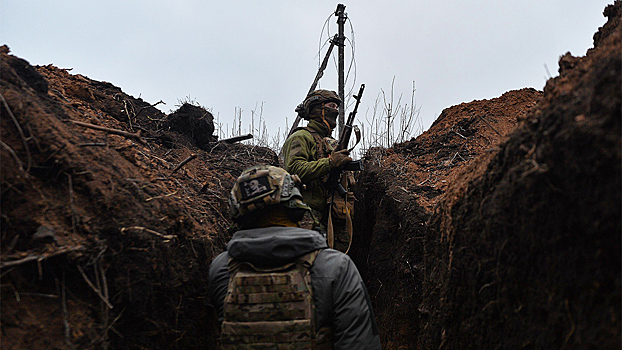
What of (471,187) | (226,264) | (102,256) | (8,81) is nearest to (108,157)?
(8,81)

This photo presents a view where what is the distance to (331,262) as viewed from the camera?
7.82 feet

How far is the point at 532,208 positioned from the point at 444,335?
4.12 ft

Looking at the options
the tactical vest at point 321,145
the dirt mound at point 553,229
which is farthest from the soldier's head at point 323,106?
the dirt mound at point 553,229

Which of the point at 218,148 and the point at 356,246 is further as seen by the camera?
the point at 218,148

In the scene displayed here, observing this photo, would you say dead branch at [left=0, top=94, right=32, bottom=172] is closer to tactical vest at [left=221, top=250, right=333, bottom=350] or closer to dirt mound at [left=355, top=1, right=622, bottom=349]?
tactical vest at [left=221, top=250, right=333, bottom=350]

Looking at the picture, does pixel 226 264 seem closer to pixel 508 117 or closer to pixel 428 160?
pixel 428 160

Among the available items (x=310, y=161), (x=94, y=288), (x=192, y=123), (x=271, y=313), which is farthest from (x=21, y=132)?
(x=192, y=123)

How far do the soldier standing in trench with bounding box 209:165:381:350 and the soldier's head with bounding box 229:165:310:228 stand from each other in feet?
0.15

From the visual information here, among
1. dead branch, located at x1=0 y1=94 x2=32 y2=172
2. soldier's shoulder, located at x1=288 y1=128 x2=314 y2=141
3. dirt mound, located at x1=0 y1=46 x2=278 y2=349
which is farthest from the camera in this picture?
soldier's shoulder, located at x1=288 y1=128 x2=314 y2=141

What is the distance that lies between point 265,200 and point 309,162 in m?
2.13

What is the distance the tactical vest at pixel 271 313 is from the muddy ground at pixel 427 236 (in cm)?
43

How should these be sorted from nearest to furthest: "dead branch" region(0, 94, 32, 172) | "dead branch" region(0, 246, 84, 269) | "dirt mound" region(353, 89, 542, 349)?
1. "dead branch" region(0, 246, 84, 269)
2. "dead branch" region(0, 94, 32, 172)
3. "dirt mound" region(353, 89, 542, 349)

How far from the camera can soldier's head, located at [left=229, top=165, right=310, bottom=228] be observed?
2541 mm

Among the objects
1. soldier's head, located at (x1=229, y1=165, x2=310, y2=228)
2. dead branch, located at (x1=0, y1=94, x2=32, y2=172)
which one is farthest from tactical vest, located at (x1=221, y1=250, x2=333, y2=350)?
dead branch, located at (x1=0, y1=94, x2=32, y2=172)
